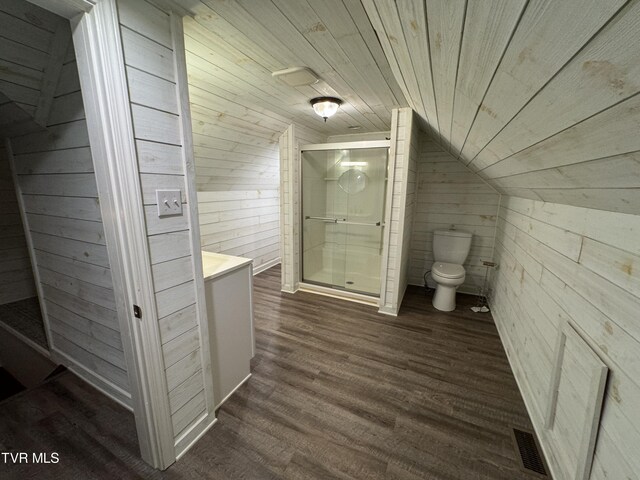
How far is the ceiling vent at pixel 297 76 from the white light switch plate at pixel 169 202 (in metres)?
1.00

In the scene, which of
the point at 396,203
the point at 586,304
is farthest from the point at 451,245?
the point at 586,304

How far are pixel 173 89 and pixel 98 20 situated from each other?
27 centimetres

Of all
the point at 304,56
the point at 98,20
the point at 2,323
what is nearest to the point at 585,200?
the point at 304,56

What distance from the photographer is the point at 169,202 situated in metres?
1.08

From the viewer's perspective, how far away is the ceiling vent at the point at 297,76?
1549 mm

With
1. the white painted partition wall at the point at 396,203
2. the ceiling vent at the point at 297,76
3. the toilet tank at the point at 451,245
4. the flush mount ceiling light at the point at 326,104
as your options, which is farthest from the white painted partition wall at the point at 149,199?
the toilet tank at the point at 451,245

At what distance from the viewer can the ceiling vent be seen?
5.08ft

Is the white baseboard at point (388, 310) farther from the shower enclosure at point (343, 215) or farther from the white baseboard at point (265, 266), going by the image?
the white baseboard at point (265, 266)

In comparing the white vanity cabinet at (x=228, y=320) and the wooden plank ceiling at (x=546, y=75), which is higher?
the wooden plank ceiling at (x=546, y=75)

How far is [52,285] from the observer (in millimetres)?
1752

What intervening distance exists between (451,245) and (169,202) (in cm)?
285

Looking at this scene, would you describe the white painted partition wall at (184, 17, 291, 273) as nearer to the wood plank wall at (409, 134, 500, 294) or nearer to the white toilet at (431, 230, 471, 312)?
the wood plank wall at (409, 134, 500, 294)

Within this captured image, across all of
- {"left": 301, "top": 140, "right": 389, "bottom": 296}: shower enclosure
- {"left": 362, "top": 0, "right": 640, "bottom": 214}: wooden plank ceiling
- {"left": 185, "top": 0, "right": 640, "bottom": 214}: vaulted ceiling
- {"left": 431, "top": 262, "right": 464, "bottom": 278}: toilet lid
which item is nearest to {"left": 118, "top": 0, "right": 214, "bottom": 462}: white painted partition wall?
{"left": 185, "top": 0, "right": 640, "bottom": 214}: vaulted ceiling

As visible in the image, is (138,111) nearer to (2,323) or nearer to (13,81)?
(13,81)
